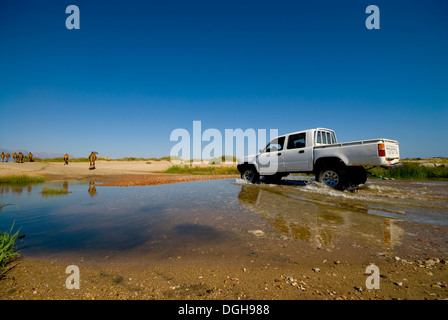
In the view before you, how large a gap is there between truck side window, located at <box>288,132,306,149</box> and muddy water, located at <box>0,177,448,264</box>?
13.0 feet

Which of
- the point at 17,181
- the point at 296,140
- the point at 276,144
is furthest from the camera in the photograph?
the point at 17,181

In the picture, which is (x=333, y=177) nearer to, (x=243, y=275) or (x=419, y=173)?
(x=243, y=275)

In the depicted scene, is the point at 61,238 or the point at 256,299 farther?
the point at 61,238

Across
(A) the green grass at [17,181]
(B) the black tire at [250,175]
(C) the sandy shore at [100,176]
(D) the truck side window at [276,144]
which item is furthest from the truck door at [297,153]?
(A) the green grass at [17,181]

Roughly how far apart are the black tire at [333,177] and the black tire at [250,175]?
3.78m

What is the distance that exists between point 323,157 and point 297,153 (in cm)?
129

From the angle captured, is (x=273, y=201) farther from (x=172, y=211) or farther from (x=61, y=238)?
(x=61, y=238)

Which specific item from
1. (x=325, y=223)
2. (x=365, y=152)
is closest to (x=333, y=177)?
(x=365, y=152)

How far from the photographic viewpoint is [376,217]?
505 cm

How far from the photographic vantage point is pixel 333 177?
905cm

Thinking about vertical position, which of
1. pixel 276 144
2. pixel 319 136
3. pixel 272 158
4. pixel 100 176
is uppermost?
pixel 319 136

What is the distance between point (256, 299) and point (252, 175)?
421 inches

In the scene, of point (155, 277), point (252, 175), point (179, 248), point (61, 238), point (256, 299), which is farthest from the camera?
point (252, 175)
